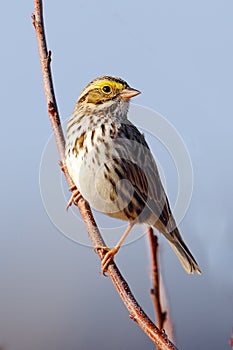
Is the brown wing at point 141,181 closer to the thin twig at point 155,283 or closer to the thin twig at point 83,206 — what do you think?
the thin twig at point 83,206

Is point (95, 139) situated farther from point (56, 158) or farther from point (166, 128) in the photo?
point (166, 128)

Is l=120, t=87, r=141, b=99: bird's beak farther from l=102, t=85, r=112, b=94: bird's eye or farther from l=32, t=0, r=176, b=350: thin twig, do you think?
l=32, t=0, r=176, b=350: thin twig

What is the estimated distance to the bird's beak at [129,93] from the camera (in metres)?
4.72

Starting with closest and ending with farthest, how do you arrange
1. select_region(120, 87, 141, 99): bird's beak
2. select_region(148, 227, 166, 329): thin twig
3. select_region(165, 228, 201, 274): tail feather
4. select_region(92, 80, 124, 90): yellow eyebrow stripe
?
1. select_region(148, 227, 166, 329): thin twig
2. select_region(165, 228, 201, 274): tail feather
3. select_region(120, 87, 141, 99): bird's beak
4. select_region(92, 80, 124, 90): yellow eyebrow stripe

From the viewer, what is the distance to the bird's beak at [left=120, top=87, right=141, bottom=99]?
4.72m

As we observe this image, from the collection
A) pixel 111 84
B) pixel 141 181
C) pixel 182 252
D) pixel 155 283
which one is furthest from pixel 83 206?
pixel 111 84

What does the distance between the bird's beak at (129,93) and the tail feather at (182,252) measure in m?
1.13

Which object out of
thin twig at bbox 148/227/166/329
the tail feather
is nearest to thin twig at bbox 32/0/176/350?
thin twig at bbox 148/227/166/329

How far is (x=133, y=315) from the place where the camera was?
264cm

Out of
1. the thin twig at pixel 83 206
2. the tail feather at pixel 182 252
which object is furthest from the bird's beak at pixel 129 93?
the tail feather at pixel 182 252

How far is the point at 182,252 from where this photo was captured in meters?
4.73

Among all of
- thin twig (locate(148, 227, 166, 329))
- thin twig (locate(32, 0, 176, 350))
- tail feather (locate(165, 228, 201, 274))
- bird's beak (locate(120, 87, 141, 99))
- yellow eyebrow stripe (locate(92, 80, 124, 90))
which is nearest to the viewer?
thin twig (locate(32, 0, 176, 350))

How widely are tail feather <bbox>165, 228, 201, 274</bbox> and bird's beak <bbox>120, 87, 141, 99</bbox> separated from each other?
1.13 metres

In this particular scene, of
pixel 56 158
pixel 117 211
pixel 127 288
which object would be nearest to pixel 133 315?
pixel 127 288
